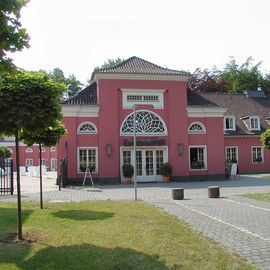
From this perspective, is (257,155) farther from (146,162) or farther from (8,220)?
(8,220)

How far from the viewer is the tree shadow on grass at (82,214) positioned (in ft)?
38.3

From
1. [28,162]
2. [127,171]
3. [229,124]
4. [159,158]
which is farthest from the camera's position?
[28,162]

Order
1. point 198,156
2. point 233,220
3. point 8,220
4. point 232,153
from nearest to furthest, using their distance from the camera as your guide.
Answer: point 233,220 < point 8,220 < point 198,156 < point 232,153

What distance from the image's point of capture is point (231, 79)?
53438 mm

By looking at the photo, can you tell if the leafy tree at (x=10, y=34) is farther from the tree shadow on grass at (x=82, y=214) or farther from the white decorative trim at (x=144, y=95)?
the white decorative trim at (x=144, y=95)

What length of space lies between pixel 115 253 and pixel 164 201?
357 inches

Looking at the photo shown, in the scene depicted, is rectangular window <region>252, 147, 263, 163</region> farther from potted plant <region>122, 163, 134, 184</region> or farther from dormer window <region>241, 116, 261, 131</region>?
potted plant <region>122, 163, 134, 184</region>

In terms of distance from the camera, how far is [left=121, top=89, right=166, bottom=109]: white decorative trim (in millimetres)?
27859

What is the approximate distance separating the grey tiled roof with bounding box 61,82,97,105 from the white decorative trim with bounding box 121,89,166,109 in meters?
2.06

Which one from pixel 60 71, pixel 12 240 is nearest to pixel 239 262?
pixel 12 240

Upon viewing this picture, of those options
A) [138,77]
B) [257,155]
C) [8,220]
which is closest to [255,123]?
[257,155]

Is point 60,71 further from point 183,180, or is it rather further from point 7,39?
point 7,39

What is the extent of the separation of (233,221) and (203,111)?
1888 cm

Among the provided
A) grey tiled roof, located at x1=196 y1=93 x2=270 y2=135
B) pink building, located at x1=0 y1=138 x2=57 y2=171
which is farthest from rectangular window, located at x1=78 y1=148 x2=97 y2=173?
pink building, located at x1=0 y1=138 x2=57 y2=171
